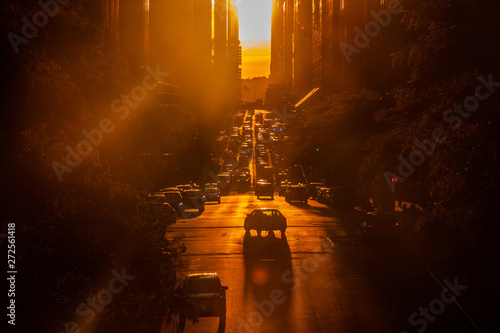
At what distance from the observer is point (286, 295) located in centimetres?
2064

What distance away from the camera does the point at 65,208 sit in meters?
10.6

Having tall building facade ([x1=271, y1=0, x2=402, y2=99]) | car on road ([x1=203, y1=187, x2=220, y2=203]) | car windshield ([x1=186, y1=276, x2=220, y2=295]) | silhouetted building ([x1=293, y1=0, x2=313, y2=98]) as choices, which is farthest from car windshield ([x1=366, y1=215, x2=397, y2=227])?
silhouetted building ([x1=293, y1=0, x2=313, y2=98])

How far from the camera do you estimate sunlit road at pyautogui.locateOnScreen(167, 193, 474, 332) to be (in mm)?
17391

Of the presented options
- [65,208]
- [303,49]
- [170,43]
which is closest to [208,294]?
[65,208]

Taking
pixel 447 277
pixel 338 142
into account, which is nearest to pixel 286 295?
pixel 447 277

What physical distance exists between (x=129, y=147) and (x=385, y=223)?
41.8 feet

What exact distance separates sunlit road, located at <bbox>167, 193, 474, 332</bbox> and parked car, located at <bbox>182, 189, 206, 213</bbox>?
1158 centimetres

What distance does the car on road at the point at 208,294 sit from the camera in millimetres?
17016

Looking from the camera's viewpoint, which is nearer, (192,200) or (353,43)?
(192,200)

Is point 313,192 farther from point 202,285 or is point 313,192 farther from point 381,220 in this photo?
point 202,285

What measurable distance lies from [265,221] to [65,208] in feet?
74.9

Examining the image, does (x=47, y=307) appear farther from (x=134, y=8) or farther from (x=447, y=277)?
(x=134, y=8)

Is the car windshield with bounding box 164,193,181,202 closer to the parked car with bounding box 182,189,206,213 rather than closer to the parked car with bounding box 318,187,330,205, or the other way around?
the parked car with bounding box 182,189,206,213

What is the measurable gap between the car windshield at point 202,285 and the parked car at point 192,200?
3159 centimetres
